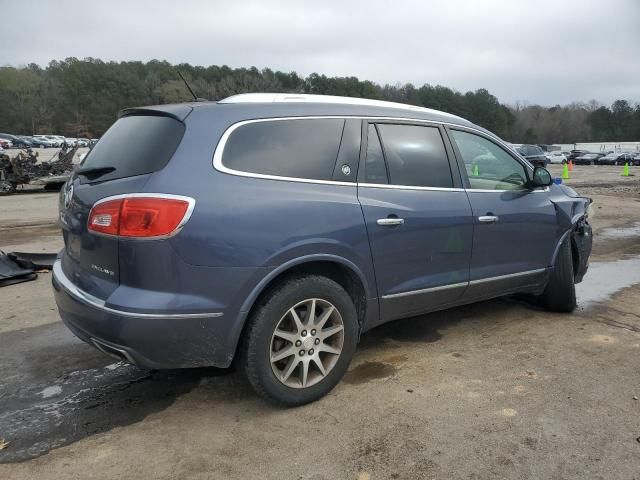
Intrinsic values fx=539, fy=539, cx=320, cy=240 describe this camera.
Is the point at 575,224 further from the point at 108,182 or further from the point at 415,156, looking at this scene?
the point at 108,182

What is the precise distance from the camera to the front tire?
3.02 meters

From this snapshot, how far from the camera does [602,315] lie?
198 inches

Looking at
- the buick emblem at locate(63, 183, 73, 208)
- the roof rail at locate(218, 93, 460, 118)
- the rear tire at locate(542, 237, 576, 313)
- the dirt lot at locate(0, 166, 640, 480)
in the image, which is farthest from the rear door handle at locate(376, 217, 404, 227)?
the rear tire at locate(542, 237, 576, 313)

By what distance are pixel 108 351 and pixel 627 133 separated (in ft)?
431

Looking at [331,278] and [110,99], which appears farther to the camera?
[110,99]

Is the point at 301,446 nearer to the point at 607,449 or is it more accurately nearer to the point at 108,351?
the point at 108,351

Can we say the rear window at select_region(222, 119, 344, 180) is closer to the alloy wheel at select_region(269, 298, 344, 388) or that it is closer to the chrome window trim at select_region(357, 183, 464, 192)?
the chrome window trim at select_region(357, 183, 464, 192)

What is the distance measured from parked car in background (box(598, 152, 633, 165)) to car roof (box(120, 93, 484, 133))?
203 feet

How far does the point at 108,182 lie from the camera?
300cm

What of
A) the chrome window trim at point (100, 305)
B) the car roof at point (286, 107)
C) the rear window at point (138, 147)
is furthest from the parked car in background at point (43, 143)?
the car roof at point (286, 107)

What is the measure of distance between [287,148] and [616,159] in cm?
6402

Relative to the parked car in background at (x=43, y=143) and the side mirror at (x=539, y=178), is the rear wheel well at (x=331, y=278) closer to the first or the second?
the side mirror at (x=539, y=178)

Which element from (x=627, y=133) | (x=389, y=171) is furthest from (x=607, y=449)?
(x=627, y=133)

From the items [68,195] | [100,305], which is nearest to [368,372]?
[100,305]
